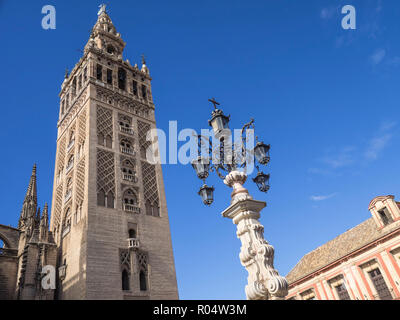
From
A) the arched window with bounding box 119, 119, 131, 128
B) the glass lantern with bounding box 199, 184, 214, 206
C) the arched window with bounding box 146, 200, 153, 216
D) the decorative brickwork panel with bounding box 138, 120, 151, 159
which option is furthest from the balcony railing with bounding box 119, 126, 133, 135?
the glass lantern with bounding box 199, 184, 214, 206

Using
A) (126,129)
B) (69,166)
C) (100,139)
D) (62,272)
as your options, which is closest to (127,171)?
(100,139)

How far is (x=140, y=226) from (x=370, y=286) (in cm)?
1567

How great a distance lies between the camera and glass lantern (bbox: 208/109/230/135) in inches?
355

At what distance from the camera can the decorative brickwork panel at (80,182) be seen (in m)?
22.2

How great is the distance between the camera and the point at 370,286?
2106 centimetres

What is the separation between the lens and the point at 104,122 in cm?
2591

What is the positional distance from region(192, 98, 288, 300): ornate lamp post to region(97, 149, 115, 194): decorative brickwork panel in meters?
14.8

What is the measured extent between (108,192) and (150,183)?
4050 mm

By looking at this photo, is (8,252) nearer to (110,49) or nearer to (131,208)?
(131,208)
